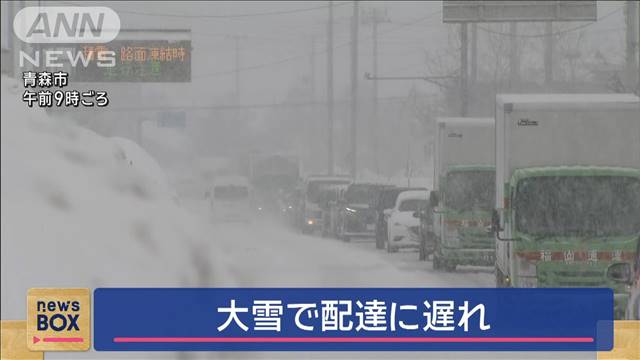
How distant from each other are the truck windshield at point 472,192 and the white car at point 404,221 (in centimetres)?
563

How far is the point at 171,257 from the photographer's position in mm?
10250

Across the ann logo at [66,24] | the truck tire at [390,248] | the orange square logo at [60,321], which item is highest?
the ann logo at [66,24]

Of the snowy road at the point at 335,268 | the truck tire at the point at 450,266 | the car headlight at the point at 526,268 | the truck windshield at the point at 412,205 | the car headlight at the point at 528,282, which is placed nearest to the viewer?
the car headlight at the point at 528,282

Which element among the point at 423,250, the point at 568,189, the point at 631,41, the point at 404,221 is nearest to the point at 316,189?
the point at 404,221

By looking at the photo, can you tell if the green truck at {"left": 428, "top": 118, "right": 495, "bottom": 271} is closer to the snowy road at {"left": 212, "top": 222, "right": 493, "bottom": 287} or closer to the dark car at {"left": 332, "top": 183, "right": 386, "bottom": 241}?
the snowy road at {"left": 212, "top": 222, "right": 493, "bottom": 287}

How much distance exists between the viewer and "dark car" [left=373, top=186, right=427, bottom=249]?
115ft

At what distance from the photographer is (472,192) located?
26.0m

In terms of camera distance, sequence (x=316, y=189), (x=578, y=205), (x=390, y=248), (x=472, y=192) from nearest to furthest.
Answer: (x=578, y=205), (x=472, y=192), (x=390, y=248), (x=316, y=189)

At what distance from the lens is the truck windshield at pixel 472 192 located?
2589cm

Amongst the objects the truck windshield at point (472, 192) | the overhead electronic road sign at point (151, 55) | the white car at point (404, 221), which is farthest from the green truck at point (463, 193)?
the overhead electronic road sign at point (151, 55)

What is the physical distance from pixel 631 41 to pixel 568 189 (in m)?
14.9

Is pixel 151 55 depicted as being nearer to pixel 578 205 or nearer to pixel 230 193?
pixel 578 205

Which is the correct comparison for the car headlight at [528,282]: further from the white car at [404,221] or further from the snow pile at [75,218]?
the white car at [404,221]
